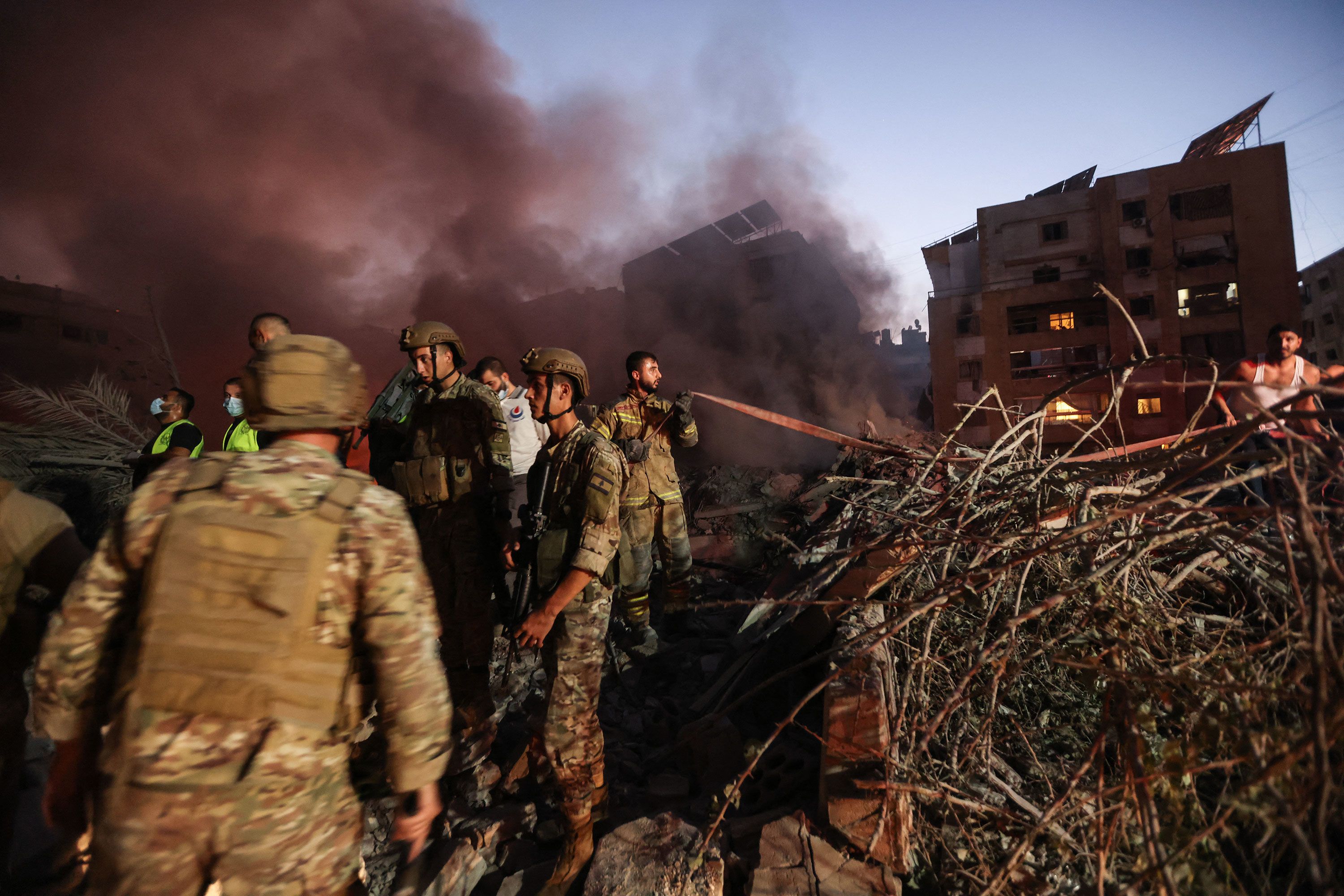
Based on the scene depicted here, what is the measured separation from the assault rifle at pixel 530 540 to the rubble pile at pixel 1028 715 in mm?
937

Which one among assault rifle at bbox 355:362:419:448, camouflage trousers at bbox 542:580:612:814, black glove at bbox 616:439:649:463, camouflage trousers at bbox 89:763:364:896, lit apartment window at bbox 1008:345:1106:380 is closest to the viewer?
camouflage trousers at bbox 89:763:364:896

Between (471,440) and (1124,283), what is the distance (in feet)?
75.9

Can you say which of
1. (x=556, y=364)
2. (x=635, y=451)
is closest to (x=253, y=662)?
(x=556, y=364)

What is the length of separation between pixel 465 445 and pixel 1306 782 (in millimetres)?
3596

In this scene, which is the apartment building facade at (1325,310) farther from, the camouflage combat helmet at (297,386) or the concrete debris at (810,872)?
the camouflage combat helmet at (297,386)

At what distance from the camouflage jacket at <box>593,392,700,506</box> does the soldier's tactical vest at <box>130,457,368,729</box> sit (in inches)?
141

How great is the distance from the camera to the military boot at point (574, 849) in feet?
7.48

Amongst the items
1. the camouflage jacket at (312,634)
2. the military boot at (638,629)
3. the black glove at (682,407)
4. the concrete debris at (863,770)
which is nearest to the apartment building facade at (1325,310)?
the black glove at (682,407)

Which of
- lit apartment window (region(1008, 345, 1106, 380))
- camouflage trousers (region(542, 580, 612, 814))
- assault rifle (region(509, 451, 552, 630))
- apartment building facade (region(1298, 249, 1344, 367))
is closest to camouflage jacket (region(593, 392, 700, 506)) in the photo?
assault rifle (region(509, 451, 552, 630))

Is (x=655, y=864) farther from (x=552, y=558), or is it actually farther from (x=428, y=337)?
(x=428, y=337)

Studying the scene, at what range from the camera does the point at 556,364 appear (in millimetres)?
2762

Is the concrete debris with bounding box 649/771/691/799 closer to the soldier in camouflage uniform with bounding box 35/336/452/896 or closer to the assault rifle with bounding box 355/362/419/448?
the soldier in camouflage uniform with bounding box 35/336/452/896

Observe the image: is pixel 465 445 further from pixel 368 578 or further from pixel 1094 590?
Result: pixel 1094 590

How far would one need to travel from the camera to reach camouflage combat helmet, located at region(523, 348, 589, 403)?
9.03 feet
